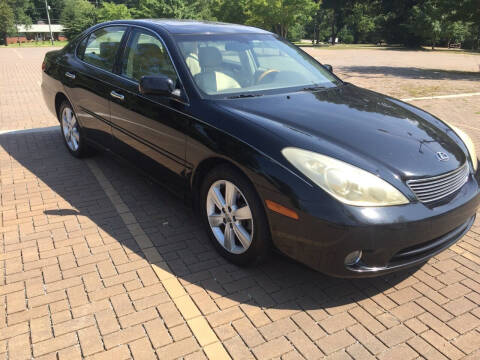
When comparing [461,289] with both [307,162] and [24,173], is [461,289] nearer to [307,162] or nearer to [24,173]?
[307,162]

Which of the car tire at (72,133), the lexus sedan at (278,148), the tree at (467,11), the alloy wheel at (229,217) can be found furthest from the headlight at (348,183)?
the tree at (467,11)

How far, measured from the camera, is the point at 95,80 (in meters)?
4.50

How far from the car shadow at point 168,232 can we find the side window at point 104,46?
1256 millimetres

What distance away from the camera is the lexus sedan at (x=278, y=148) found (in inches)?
99.5

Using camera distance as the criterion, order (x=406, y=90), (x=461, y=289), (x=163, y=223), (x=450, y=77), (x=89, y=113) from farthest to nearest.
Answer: (x=450, y=77) → (x=406, y=90) → (x=89, y=113) → (x=163, y=223) → (x=461, y=289)

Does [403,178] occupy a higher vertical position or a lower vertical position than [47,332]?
higher

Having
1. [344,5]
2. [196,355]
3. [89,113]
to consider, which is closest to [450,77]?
[89,113]

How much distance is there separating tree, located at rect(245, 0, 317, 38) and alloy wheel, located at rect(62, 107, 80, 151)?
42008 mm

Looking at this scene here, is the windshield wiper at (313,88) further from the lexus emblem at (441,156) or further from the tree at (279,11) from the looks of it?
the tree at (279,11)

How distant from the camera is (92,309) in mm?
2721

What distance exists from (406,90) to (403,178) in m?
10.8

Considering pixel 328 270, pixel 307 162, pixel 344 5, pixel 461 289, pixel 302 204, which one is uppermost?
pixel 344 5

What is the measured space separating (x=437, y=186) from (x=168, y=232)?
219cm

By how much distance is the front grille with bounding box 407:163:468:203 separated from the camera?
2.64m
